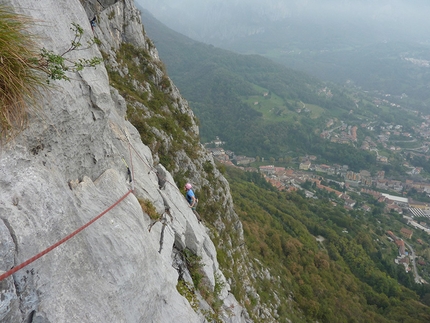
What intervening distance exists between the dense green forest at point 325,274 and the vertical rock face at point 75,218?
9875 mm

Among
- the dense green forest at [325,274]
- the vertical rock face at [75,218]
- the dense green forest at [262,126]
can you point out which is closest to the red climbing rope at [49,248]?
the vertical rock face at [75,218]

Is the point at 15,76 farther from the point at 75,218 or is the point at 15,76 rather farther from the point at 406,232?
the point at 406,232

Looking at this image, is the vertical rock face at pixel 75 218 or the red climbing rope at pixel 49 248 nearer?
the red climbing rope at pixel 49 248

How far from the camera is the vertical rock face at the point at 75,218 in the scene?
3734 millimetres

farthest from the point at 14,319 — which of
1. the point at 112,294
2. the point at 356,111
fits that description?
the point at 356,111

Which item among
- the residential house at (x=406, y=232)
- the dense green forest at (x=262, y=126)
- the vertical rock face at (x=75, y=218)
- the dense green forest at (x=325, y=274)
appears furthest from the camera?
the dense green forest at (x=262, y=126)

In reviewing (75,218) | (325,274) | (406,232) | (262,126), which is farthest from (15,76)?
(262,126)

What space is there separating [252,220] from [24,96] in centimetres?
3497

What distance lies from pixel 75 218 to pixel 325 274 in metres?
40.0

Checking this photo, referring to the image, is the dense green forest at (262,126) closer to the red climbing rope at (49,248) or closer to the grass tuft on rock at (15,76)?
the red climbing rope at (49,248)

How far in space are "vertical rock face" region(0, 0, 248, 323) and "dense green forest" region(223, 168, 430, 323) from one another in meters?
9.87

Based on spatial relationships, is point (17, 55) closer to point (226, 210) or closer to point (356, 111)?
point (226, 210)

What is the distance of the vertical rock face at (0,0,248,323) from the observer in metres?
3.73

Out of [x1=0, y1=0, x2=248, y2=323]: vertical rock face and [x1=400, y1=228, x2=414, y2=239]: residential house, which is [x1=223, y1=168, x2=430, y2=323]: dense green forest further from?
[x1=400, y1=228, x2=414, y2=239]: residential house
